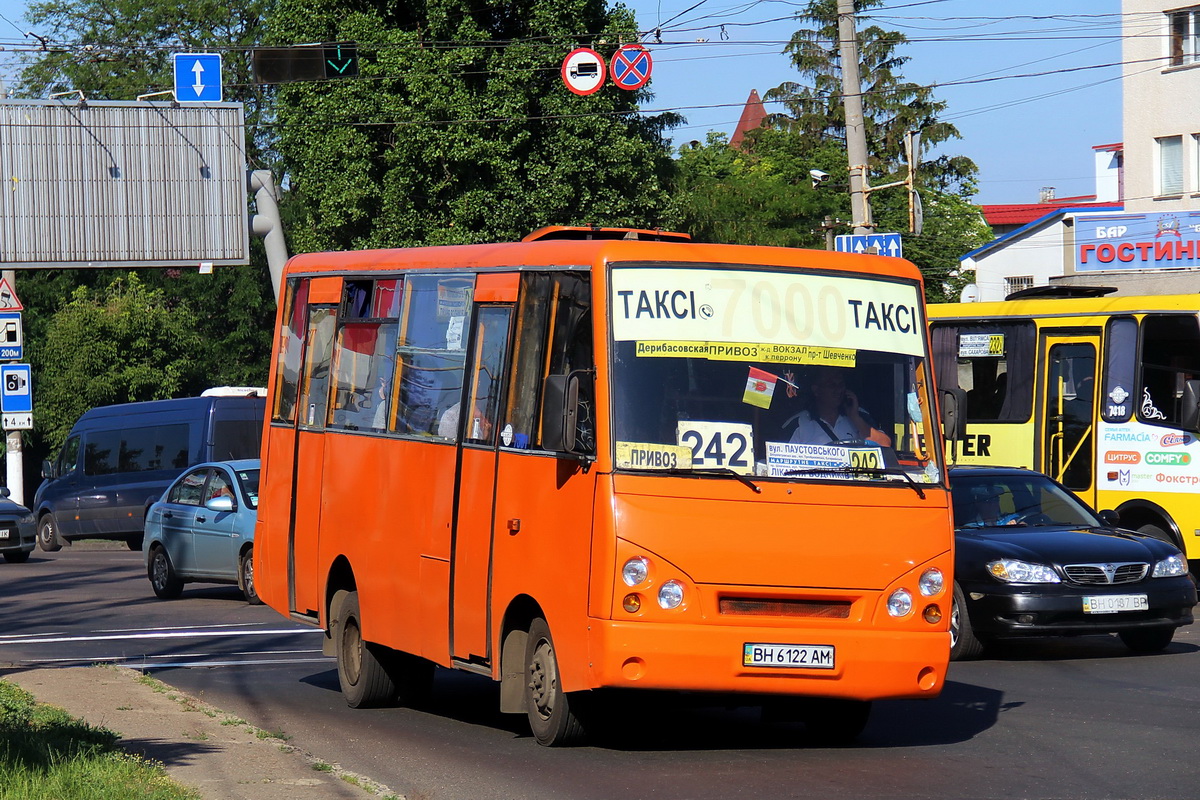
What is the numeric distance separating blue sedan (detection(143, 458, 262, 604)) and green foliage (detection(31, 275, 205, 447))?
35035 millimetres

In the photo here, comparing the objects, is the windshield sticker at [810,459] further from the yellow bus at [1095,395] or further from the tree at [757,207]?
the tree at [757,207]

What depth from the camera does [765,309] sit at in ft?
31.7

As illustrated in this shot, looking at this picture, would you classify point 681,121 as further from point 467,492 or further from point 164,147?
point 467,492

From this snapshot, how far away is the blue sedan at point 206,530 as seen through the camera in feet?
69.8

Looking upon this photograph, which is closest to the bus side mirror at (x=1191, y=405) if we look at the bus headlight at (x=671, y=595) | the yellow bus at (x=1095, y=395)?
the yellow bus at (x=1095, y=395)

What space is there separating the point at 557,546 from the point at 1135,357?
11902mm

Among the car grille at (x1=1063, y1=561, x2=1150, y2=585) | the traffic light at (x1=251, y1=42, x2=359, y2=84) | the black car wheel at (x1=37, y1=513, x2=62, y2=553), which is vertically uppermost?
the traffic light at (x1=251, y1=42, x2=359, y2=84)

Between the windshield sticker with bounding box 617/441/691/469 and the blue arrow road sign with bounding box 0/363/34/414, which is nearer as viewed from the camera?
the windshield sticker with bounding box 617/441/691/469

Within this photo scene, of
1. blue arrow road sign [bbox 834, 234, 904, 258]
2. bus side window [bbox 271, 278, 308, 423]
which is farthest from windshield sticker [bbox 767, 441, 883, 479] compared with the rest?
blue arrow road sign [bbox 834, 234, 904, 258]

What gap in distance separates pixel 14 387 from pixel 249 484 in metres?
15.2

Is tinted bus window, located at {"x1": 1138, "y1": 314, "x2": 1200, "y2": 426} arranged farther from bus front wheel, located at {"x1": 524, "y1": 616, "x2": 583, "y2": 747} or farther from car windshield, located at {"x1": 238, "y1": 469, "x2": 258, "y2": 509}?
bus front wheel, located at {"x1": 524, "y1": 616, "x2": 583, "y2": 747}

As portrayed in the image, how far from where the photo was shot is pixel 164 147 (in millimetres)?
22625

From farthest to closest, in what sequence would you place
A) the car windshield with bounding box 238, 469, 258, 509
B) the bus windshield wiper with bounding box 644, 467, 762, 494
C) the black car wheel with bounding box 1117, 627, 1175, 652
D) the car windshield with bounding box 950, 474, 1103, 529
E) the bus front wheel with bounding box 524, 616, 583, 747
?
1. the car windshield with bounding box 238, 469, 258, 509
2. the car windshield with bounding box 950, 474, 1103, 529
3. the black car wheel with bounding box 1117, 627, 1175, 652
4. the bus front wheel with bounding box 524, 616, 583, 747
5. the bus windshield wiper with bounding box 644, 467, 762, 494

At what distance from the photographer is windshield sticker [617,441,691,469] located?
912cm
